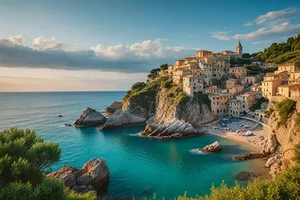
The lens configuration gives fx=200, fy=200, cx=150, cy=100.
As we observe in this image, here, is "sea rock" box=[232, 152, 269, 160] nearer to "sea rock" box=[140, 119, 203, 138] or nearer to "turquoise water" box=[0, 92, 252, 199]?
"turquoise water" box=[0, 92, 252, 199]

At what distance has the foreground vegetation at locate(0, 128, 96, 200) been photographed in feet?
30.6

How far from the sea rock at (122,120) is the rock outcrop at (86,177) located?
35.1 meters

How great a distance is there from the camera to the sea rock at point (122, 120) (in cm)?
6211

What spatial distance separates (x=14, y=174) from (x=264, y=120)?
5372cm

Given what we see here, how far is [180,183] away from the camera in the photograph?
86.9 feet

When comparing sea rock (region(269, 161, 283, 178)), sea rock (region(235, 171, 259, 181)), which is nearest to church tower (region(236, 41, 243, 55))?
sea rock (region(269, 161, 283, 178))

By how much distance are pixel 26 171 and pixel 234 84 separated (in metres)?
66.7

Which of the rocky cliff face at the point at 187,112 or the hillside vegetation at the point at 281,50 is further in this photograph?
the hillside vegetation at the point at 281,50

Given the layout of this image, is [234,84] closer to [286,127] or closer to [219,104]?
[219,104]

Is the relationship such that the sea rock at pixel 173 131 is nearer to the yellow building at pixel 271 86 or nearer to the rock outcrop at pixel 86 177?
the yellow building at pixel 271 86

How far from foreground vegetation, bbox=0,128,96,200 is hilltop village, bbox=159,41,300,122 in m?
47.1

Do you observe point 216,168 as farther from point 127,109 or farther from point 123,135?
point 127,109

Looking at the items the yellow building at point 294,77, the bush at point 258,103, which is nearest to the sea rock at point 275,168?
the bush at point 258,103

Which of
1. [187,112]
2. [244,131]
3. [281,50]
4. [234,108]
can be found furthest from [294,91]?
[281,50]
